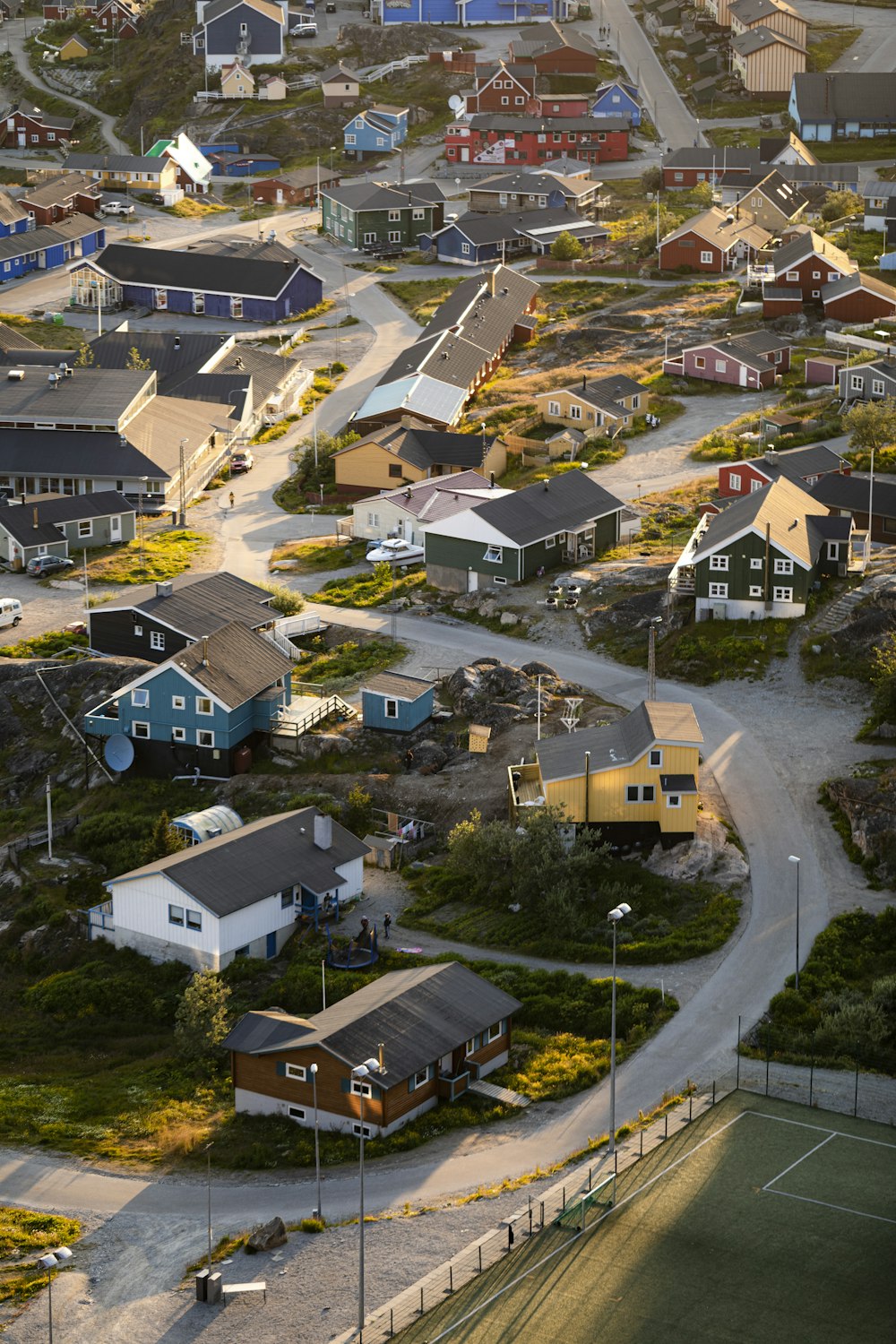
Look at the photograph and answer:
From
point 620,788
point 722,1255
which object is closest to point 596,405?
point 620,788

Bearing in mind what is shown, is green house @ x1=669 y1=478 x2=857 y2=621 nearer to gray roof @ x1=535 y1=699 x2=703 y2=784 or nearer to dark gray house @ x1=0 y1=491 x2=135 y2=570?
gray roof @ x1=535 y1=699 x2=703 y2=784

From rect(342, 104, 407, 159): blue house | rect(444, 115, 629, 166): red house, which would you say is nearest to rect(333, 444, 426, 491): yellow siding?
rect(444, 115, 629, 166): red house

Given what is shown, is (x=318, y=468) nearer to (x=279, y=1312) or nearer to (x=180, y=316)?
(x=180, y=316)

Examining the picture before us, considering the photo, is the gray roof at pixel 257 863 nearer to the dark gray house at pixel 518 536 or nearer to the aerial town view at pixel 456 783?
the aerial town view at pixel 456 783

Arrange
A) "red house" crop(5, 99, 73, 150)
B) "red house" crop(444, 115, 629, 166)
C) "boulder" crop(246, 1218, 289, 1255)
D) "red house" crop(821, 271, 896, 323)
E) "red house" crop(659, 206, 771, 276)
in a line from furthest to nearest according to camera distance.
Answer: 1. "red house" crop(5, 99, 73, 150)
2. "red house" crop(444, 115, 629, 166)
3. "red house" crop(659, 206, 771, 276)
4. "red house" crop(821, 271, 896, 323)
5. "boulder" crop(246, 1218, 289, 1255)

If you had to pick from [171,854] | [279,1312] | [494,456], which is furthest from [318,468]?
[279,1312]

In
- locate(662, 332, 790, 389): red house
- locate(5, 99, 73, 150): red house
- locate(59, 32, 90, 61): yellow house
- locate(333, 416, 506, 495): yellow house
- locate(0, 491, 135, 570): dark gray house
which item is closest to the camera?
locate(0, 491, 135, 570): dark gray house

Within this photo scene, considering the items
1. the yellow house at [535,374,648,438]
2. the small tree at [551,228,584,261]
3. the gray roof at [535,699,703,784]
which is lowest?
the gray roof at [535,699,703,784]
